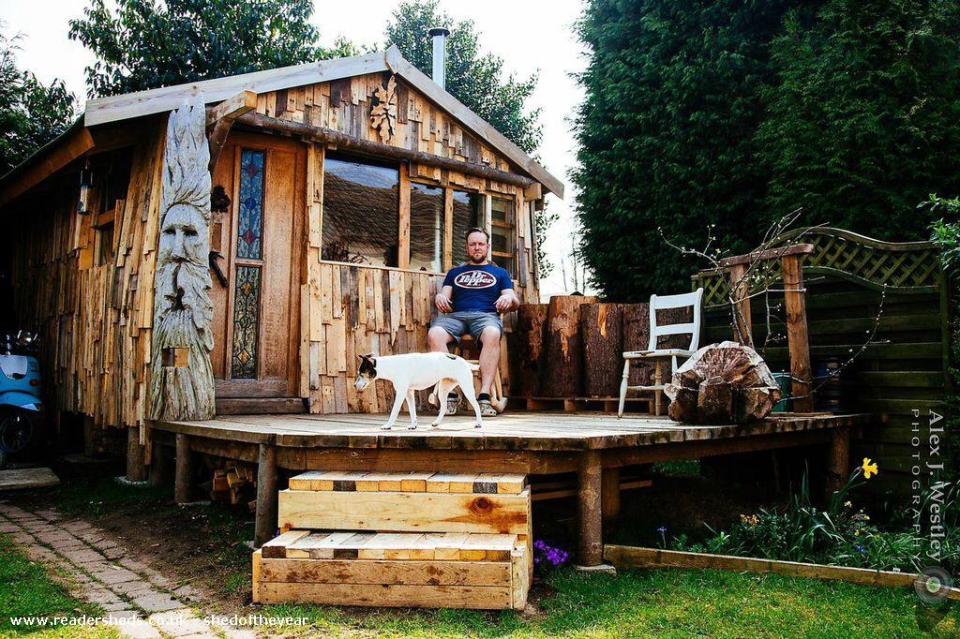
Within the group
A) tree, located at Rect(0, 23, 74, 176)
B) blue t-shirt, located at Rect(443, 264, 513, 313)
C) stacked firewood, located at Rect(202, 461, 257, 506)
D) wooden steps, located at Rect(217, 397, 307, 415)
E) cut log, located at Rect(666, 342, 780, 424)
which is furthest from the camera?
tree, located at Rect(0, 23, 74, 176)

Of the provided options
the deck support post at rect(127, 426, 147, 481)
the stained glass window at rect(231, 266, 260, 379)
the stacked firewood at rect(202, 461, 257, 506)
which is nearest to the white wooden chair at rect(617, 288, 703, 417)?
the stacked firewood at rect(202, 461, 257, 506)

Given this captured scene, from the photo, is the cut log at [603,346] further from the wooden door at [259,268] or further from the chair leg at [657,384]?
the wooden door at [259,268]

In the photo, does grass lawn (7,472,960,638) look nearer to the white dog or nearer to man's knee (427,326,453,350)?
the white dog

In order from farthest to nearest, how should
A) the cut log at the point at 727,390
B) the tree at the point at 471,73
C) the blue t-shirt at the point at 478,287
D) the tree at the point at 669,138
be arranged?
the tree at the point at 471,73 < the tree at the point at 669,138 < the blue t-shirt at the point at 478,287 < the cut log at the point at 727,390

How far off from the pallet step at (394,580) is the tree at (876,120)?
6.64 meters

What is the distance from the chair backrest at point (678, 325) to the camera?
246 inches

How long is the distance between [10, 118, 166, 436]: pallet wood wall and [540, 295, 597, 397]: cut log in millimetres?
3801

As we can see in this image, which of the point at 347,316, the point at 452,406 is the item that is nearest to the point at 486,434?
Answer: the point at 452,406

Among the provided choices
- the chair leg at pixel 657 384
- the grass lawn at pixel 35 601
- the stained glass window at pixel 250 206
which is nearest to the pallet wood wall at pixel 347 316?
the stained glass window at pixel 250 206

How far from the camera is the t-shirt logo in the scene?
21.8 ft

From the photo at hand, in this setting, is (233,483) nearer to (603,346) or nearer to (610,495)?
(610,495)

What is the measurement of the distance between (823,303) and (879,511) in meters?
1.66

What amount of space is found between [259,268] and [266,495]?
9.68 ft

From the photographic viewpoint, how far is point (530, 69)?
18375 millimetres
